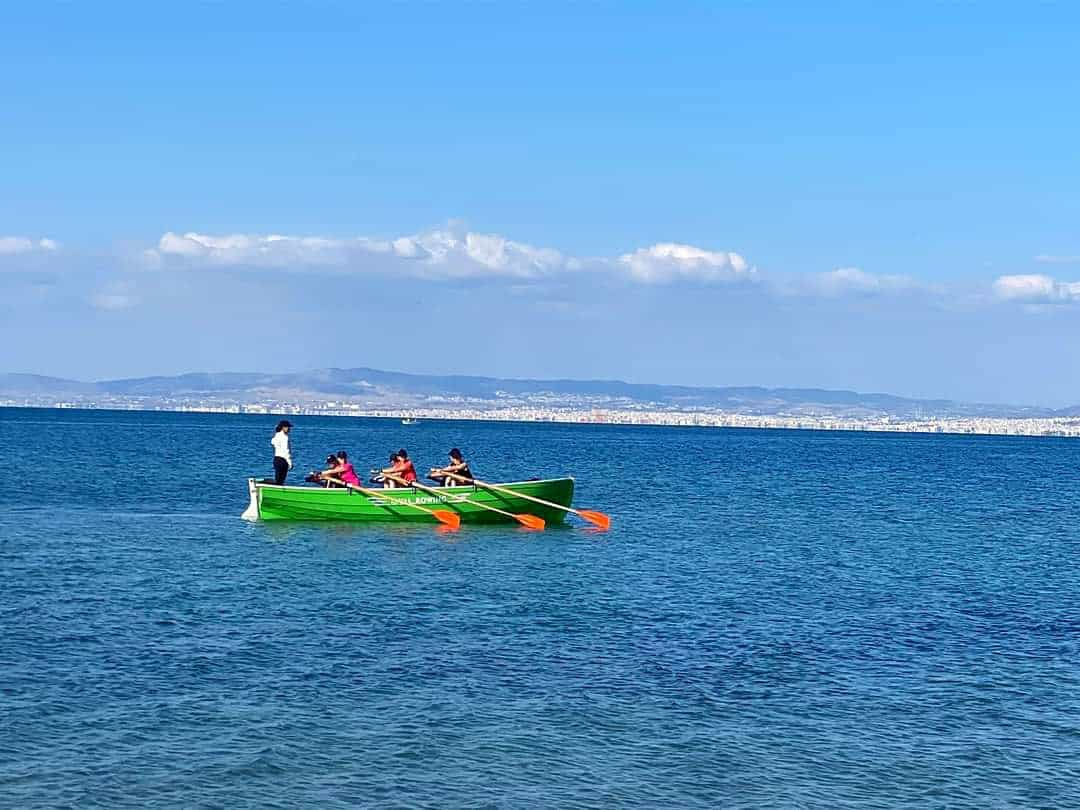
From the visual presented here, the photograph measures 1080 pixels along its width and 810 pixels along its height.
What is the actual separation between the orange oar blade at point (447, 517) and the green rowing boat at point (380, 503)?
0.18 meters

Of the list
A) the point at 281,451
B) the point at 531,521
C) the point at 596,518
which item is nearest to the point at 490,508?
the point at 531,521

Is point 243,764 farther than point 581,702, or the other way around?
point 581,702

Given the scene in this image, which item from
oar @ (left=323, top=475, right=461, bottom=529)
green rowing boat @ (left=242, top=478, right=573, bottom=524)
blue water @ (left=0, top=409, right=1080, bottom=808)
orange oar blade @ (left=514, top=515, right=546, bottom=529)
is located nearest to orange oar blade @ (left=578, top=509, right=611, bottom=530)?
blue water @ (left=0, top=409, right=1080, bottom=808)

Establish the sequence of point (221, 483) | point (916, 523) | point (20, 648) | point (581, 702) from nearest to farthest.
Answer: point (581, 702), point (20, 648), point (916, 523), point (221, 483)

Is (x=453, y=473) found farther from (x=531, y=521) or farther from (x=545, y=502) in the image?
(x=545, y=502)

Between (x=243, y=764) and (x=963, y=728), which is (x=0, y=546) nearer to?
(x=243, y=764)

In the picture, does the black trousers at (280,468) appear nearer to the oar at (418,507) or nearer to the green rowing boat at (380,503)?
the green rowing boat at (380,503)

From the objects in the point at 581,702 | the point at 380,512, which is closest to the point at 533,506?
the point at 380,512

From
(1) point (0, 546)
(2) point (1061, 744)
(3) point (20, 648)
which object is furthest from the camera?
(1) point (0, 546)

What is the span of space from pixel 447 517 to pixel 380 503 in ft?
8.19

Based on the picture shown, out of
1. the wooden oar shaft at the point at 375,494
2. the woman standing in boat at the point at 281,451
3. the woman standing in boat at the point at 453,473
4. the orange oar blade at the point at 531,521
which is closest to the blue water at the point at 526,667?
the orange oar blade at the point at 531,521

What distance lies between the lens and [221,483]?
75125 mm

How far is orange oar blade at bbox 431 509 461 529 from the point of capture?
160ft

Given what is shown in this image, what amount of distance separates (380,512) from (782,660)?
81.2 feet
